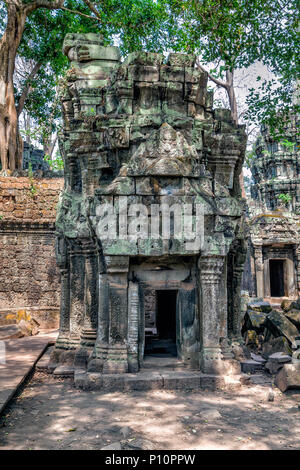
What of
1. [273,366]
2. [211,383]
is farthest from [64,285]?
[273,366]

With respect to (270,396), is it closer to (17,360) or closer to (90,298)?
(90,298)

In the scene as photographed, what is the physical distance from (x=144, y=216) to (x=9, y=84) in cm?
1174

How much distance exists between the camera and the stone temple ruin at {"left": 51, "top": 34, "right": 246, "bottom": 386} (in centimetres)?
582

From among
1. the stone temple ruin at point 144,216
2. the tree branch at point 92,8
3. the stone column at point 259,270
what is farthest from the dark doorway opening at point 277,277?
the tree branch at point 92,8

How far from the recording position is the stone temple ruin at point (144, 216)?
19.1 feet

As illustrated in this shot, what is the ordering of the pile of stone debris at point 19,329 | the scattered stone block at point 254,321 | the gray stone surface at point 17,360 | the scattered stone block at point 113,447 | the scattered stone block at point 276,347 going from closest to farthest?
the scattered stone block at point 113,447 → the gray stone surface at point 17,360 → the scattered stone block at point 276,347 → the scattered stone block at point 254,321 → the pile of stone debris at point 19,329

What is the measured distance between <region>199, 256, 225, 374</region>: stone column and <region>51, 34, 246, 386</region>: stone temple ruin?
0.01 m

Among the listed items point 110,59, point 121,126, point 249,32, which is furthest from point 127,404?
point 249,32

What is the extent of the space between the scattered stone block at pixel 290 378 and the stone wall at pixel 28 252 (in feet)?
25.5

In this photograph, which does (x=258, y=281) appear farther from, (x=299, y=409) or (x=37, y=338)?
(x=299, y=409)

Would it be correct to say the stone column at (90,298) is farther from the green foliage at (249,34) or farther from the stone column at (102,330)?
the green foliage at (249,34)

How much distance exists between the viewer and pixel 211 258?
5859 millimetres

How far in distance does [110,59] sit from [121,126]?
2.32m

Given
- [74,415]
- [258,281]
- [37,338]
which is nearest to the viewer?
[74,415]
